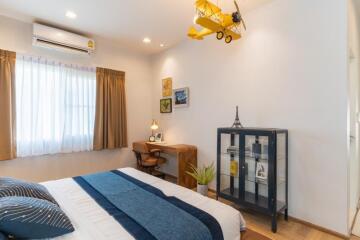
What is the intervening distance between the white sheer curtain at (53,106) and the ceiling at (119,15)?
68 cm

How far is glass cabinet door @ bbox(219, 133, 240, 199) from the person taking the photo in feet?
9.20

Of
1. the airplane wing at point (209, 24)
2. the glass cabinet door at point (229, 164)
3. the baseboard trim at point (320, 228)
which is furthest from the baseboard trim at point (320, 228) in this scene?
the airplane wing at point (209, 24)

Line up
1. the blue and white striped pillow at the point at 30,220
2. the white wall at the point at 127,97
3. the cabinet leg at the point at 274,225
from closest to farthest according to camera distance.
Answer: the blue and white striped pillow at the point at 30,220
the cabinet leg at the point at 274,225
the white wall at the point at 127,97

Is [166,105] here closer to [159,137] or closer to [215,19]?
[159,137]

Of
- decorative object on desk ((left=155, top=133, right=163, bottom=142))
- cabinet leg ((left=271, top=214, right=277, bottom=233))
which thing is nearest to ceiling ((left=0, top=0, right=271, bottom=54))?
decorative object on desk ((left=155, top=133, right=163, bottom=142))

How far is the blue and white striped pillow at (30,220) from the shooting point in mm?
1088

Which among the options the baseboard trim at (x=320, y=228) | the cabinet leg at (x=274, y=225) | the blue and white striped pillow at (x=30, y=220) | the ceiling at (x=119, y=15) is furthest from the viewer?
the ceiling at (x=119, y=15)

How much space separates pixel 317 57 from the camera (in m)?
2.34

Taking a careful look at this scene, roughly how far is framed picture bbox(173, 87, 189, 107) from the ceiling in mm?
1037

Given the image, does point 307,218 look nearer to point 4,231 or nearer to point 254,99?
point 254,99

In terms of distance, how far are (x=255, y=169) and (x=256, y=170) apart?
0.06 feet

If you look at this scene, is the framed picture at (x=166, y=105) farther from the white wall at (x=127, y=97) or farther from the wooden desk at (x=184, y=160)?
the wooden desk at (x=184, y=160)

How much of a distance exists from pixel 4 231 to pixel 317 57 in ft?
10.3

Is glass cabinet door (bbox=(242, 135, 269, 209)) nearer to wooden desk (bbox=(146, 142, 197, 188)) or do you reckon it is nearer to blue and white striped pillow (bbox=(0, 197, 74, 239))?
wooden desk (bbox=(146, 142, 197, 188))
